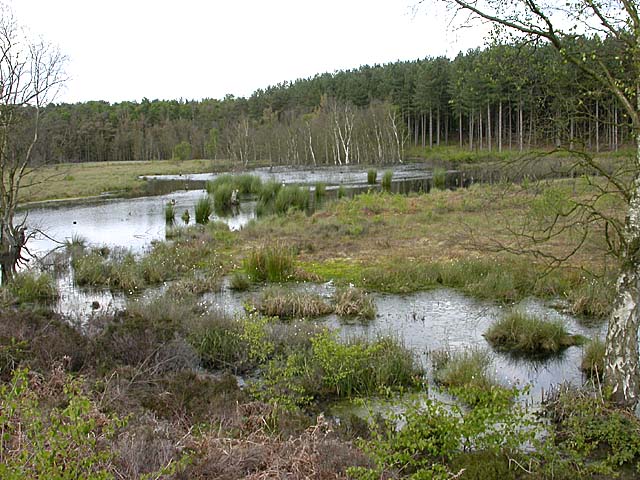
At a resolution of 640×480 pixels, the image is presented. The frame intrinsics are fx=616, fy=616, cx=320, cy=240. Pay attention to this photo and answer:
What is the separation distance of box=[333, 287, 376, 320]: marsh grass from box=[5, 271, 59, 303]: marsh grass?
6.56 meters

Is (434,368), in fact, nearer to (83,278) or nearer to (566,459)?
(566,459)

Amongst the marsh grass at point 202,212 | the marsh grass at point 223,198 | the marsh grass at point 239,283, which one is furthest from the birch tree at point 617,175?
the marsh grass at point 223,198

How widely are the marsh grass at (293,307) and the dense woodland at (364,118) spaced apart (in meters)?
5.47

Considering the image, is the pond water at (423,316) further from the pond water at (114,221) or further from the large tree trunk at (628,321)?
the large tree trunk at (628,321)

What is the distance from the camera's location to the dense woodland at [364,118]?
7.17m

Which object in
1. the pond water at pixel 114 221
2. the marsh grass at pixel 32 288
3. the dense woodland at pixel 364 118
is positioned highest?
the dense woodland at pixel 364 118

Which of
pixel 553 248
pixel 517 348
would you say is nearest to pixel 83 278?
pixel 517 348

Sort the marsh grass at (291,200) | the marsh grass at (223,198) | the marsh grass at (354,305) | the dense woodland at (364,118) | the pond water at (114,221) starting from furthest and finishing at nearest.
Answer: the marsh grass at (223,198), the marsh grass at (291,200), the pond water at (114,221), the marsh grass at (354,305), the dense woodland at (364,118)

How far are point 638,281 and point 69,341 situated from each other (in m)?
7.14

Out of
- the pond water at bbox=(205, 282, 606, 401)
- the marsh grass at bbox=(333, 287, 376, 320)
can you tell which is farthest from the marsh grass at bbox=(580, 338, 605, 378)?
the marsh grass at bbox=(333, 287, 376, 320)

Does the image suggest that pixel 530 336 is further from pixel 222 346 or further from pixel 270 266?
pixel 270 266

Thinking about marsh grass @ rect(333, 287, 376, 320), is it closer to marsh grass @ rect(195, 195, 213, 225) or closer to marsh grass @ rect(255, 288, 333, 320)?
marsh grass @ rect(255, 288, 333, 320)

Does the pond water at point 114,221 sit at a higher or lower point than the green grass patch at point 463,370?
higher

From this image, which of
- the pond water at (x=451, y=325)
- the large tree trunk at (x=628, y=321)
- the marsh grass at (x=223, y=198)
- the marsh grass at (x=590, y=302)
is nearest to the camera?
the large tree trunk at (x=628, y=321)
